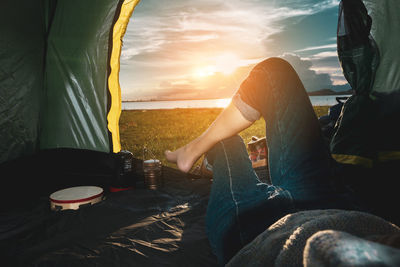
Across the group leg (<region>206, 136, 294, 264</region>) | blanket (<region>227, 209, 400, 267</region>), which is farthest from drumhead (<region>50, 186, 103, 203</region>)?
blanket (<region>227, 209, 400, 267</region>)

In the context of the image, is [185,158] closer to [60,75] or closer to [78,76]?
[78,76]

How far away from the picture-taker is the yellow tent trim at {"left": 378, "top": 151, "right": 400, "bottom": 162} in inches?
64.5

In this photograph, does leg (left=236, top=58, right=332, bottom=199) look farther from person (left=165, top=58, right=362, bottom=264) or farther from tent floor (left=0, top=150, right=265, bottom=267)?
tent floor (left=0, top=150, right=265, bottom=267)

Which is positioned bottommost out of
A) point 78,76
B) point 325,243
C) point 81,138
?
point 81,138

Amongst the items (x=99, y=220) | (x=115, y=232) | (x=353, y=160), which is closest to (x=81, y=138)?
(x=99, y=220)

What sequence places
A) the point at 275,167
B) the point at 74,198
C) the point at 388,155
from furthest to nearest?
the point at 74,198 → the point at 388,155 → the point at 275,167

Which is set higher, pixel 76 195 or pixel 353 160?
pixel 353 160

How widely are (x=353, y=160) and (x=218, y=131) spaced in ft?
3.63

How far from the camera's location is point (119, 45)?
8.47 feet

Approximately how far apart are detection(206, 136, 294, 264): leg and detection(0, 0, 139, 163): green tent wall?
172cm

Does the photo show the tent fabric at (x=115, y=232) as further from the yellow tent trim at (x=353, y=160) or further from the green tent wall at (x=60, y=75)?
the yellow tent trim at (x=353, y=160)

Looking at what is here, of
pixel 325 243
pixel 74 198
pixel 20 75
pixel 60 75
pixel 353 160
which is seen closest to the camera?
pixel 325 243

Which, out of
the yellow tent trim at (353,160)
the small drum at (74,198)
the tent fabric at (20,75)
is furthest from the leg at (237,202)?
the tent fabric at (20,75)

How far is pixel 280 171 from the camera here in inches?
43.4
